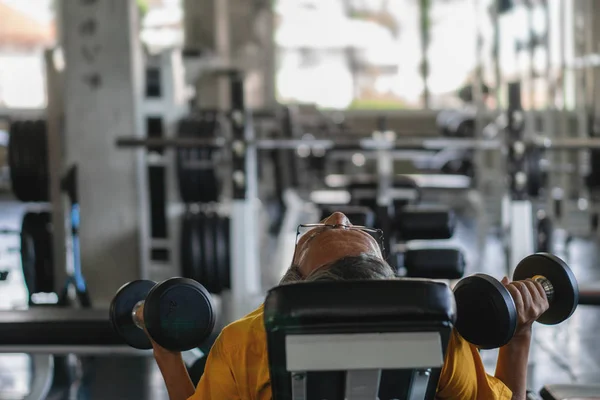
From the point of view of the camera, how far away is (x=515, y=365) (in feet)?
3.73

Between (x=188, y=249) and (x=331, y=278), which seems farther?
(x=188, y=249)

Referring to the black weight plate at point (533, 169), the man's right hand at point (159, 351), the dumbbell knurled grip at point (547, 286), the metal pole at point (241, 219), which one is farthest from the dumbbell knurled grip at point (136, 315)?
the black weight plate at point (533, 169)

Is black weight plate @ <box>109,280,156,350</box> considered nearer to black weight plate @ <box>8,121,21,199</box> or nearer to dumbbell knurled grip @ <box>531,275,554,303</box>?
dumbbell knurled grip @ <box>531,275,554,303</box>

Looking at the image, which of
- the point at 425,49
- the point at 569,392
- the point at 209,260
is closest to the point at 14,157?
the point at 209,260

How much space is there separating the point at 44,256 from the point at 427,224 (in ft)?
5.74

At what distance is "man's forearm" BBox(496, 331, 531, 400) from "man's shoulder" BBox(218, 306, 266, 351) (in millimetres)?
368

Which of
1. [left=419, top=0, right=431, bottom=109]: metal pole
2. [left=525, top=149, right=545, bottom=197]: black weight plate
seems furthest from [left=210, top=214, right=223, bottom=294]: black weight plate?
[left=419, top=0, right=431, bottom=109]: metal pole

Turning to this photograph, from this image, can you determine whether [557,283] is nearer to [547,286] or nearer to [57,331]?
[547,286]

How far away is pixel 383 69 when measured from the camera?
1031 cm

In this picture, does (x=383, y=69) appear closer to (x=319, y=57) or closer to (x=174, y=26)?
(x=319, y=57)

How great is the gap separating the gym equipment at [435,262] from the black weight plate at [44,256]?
203 cm

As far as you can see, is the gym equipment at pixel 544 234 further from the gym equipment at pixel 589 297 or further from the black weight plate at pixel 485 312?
the black weight plate at pixel 485 312

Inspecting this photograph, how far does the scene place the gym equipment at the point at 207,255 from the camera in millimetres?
3756

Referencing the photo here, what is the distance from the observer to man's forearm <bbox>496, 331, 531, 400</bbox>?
3.72 feet
